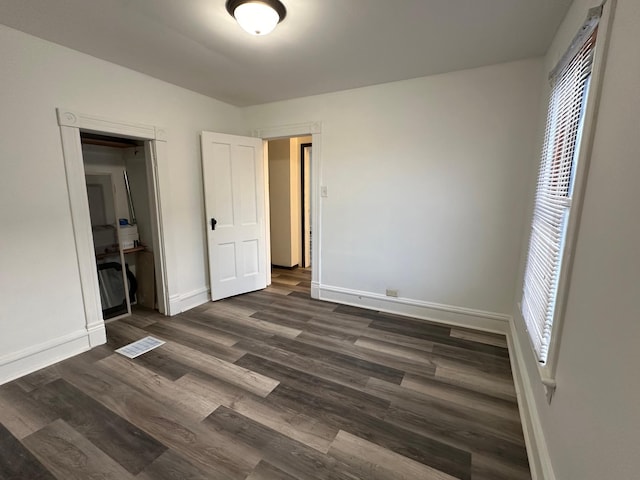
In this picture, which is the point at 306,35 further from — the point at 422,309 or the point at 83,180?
the point at 422,309

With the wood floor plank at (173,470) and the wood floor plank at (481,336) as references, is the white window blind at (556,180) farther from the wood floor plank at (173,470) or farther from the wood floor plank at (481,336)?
the wood floor plank at (173,470)

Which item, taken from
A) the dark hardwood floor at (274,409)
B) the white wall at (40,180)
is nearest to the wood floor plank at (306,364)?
the dark hardwood floor at (274,409)

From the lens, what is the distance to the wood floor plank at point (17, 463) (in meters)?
1.44

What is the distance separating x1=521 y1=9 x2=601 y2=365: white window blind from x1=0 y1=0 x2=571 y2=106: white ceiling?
1.76 ft

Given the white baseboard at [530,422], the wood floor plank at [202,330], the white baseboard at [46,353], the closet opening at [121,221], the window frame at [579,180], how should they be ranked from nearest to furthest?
the window frame at [579,180] < the white baseboard at [530,422] < the white baseboard at [46,353] < the wood floor plank at [202,330] < the closet opening at [121,221]

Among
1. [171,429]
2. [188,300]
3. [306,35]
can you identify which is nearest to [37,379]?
[171,429]

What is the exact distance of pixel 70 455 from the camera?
156cm

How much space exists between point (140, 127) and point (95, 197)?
1.02 meters

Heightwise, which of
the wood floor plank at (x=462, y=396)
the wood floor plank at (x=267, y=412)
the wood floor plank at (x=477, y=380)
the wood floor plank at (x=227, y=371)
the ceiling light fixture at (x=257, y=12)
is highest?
the ceiling light fixture at (x=257, y=12)

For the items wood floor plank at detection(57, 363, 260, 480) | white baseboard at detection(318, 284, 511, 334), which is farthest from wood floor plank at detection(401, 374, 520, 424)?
wood floor plank at detection(57, 363, 260, 480)

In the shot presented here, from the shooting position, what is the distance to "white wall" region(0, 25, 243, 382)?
2.06 m

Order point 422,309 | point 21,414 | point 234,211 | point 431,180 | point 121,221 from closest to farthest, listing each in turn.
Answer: point 21,414 → point 431,180 → point 422,309 → point 121,221 → point 234,211

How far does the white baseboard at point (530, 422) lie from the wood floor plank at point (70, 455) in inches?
79.0

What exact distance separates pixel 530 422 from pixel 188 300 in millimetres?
3352
